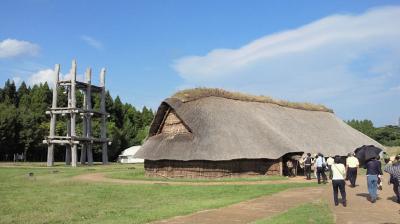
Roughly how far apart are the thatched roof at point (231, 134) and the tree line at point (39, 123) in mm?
46617

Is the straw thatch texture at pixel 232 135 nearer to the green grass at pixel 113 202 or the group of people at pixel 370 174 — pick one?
the green grass at pixel 113 202

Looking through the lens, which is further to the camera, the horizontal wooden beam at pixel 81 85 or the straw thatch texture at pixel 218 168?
the horizontal wooden beam at pixel 81 85

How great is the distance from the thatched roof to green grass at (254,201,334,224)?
15.2 m

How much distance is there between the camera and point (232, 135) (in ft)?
109

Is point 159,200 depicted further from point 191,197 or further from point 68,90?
point 68,90

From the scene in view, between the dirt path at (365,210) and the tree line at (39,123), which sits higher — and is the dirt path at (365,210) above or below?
below

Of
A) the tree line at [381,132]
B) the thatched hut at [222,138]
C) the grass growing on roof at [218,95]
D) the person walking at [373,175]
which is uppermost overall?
the tree line at [381,132]

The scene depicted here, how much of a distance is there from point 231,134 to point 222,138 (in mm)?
1149

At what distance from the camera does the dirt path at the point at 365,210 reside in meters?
13.6

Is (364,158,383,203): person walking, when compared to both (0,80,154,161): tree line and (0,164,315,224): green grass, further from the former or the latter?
(0,80,154,161): tree line

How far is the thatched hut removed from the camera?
31.8 metres

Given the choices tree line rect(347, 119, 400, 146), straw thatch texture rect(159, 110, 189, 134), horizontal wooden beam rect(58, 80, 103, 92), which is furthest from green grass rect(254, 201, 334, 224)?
tree line rect(347, 119, 400, 146)

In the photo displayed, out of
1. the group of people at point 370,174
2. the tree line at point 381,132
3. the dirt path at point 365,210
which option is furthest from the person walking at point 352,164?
the tree line at point 381,132

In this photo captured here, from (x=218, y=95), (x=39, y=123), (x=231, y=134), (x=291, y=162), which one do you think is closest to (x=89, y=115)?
(x=39, y=123)
